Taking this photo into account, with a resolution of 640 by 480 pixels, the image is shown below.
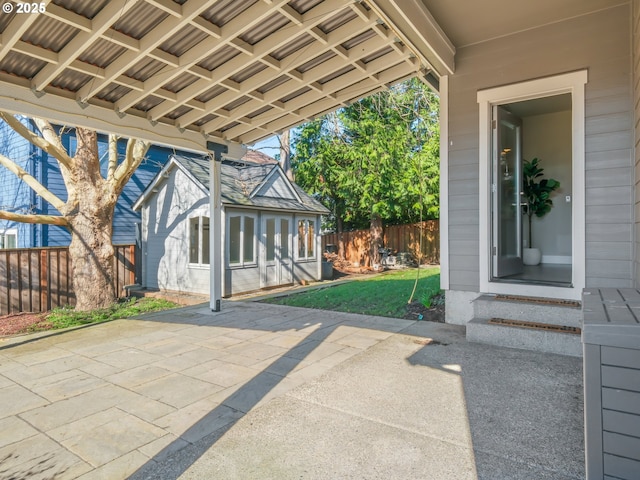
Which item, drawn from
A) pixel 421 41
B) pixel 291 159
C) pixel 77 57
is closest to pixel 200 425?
pixel 77 57

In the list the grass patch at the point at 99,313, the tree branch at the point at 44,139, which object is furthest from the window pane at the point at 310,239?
the tree branch at the point at 44,139

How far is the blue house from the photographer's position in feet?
32.2

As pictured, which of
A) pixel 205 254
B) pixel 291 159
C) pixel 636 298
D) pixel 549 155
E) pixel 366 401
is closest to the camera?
pixel 636 298

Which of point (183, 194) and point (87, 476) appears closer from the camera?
point (87, 476)

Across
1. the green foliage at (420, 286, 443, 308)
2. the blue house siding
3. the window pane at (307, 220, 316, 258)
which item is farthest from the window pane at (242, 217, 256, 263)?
the blue house siding

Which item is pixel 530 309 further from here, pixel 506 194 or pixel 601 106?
pixel 601 106

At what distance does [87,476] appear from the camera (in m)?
2.04

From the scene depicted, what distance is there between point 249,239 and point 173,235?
1.99 m

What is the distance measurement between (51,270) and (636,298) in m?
8.86

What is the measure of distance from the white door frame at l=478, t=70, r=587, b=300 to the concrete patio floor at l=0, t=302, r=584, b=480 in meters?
0.90

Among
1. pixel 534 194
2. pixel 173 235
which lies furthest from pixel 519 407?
pixel 173 235

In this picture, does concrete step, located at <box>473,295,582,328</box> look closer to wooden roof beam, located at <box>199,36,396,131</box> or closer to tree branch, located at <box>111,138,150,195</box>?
wooden roof beam, located at <box>199,36,396,131</box>

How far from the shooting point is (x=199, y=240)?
948 centimetres

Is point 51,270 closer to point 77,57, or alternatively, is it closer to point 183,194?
point 183,194
